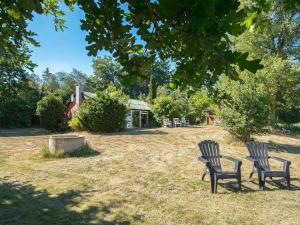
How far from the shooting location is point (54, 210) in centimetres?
568

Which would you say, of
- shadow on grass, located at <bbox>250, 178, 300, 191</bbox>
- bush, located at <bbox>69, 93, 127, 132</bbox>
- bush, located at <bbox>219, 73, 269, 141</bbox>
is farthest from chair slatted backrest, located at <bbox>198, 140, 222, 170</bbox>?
bush, located at <bbox>69, 93, 127, 132</bbox>

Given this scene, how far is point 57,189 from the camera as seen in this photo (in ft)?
23.0

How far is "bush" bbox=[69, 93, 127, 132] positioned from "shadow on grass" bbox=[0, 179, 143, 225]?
41.6ft

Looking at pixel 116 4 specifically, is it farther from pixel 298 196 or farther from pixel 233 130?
pixel 233 130

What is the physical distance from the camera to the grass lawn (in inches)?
214

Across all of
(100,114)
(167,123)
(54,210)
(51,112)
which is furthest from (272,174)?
(167,123)

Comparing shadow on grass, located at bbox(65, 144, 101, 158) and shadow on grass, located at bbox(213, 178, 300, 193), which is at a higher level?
shadow on grass, located at bbox(65, 144, 101, 158)

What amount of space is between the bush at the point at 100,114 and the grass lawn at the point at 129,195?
849cm

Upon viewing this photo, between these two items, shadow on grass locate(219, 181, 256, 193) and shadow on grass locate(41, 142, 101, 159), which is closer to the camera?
shadow on grass locate(219, 181, 256, 193)

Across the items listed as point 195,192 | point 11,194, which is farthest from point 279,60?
point 11,194

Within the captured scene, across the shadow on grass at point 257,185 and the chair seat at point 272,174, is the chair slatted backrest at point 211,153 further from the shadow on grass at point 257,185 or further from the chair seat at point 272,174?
the chair seat at point 272,174

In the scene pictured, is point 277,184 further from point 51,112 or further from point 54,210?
point 51,112

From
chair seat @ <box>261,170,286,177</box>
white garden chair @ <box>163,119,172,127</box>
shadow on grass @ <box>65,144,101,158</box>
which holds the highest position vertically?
white garden chair @ <box>163,119,172,127</box>

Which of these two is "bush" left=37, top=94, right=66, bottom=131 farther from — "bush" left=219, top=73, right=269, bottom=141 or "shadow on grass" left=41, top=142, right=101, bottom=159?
"bush" left=219, top=73, right=269, bottom=141
